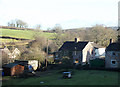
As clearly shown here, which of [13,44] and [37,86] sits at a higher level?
[13,44]

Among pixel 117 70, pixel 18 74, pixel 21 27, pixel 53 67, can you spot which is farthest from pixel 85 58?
pixel 21 27

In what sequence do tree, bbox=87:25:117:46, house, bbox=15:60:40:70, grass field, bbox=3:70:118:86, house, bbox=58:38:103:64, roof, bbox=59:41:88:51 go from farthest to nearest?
tree, bbox=87:25:117:46 < roof, bbox=59:41:88:51 < house, bbox=58:38:103:64 < house, bbox=15:60:40:70 < grass field, bbox=3:70:118:86

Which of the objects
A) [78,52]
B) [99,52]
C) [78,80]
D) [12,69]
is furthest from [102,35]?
[78,80]

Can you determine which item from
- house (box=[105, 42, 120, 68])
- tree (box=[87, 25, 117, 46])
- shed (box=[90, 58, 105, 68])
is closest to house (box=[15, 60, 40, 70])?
shed (box=[90, 58, 105, 68])

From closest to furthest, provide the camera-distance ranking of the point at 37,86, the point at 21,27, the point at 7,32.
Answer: the point at 37,86 → the point at 7,32 → the point at 21,27

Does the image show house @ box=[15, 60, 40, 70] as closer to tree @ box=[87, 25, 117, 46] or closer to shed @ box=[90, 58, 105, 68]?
shed @ box=[90, 58, 105, 68]

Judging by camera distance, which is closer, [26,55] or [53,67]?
[53,67]

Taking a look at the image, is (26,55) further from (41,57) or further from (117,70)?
(117,70)

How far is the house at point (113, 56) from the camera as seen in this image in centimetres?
3750

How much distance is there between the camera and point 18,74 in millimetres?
34656

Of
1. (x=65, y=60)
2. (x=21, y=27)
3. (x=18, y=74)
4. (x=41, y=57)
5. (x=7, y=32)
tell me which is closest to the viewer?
(x=18, y=74)

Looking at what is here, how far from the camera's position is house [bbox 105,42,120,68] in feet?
123

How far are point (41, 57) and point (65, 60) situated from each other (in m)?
8.39

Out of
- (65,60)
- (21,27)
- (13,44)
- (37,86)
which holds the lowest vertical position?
(37,86)
